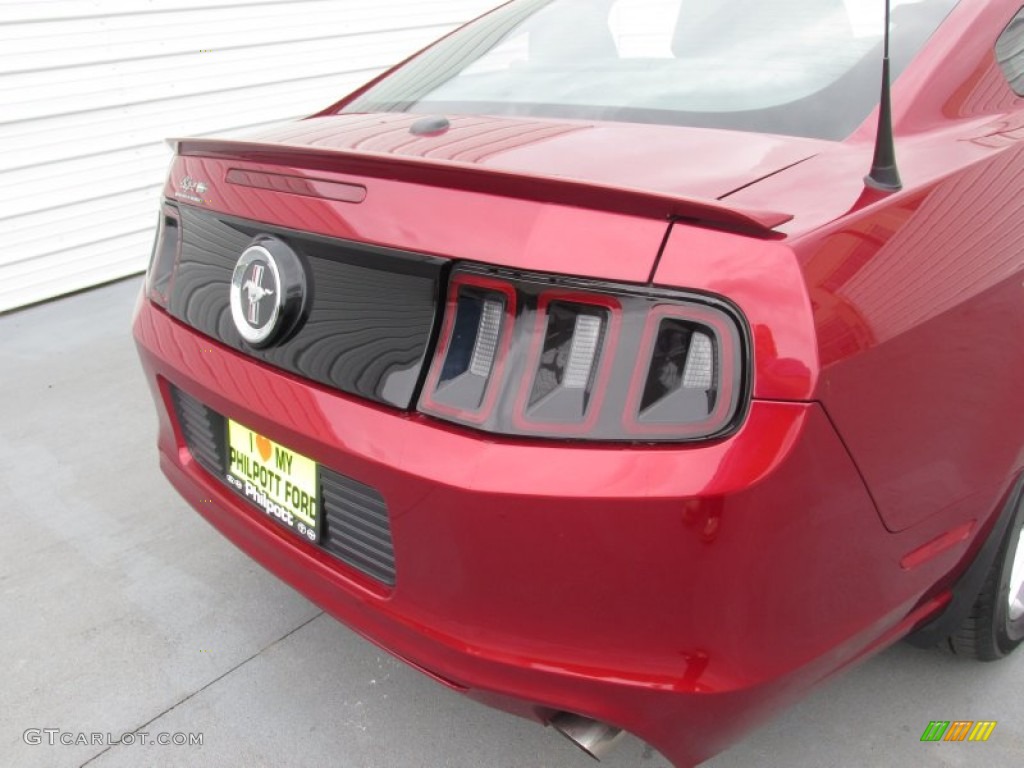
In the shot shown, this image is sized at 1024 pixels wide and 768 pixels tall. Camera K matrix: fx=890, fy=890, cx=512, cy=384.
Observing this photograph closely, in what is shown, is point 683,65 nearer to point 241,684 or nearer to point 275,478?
point 275,478

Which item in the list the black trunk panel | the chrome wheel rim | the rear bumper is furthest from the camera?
the chrome wheel rim

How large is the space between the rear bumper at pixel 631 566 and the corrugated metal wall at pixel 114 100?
4.34 metres

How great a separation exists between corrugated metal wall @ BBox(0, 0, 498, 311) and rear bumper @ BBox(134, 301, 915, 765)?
4342 mm

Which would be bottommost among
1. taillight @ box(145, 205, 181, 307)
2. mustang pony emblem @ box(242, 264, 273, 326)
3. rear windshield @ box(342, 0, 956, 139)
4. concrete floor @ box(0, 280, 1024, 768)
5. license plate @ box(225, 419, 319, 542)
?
concrete floor @ box(0, 280, 1024, 768)

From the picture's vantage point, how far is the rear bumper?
1.18 meters

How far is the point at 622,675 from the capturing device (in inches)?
50.0

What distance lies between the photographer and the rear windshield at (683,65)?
1.62 m

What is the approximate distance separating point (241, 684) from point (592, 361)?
131 centimetres

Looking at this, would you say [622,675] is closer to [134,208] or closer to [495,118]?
[495,118]

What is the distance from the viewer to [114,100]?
5203 mm

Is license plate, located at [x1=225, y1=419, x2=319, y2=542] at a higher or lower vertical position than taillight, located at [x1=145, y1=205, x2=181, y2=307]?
lower

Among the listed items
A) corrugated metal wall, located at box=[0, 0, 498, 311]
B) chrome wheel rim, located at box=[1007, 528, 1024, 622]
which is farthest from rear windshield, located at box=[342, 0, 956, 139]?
corrugated metal wall, located at box=[0, 0, 498, 311]

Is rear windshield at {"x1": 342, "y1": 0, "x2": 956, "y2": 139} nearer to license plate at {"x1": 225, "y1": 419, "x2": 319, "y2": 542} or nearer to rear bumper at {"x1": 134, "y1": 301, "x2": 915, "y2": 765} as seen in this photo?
rear bumper at {"x1": 134, "y1": 301, "x2": 915, "y2": 765}

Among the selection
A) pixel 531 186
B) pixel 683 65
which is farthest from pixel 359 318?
pixel 683 65
